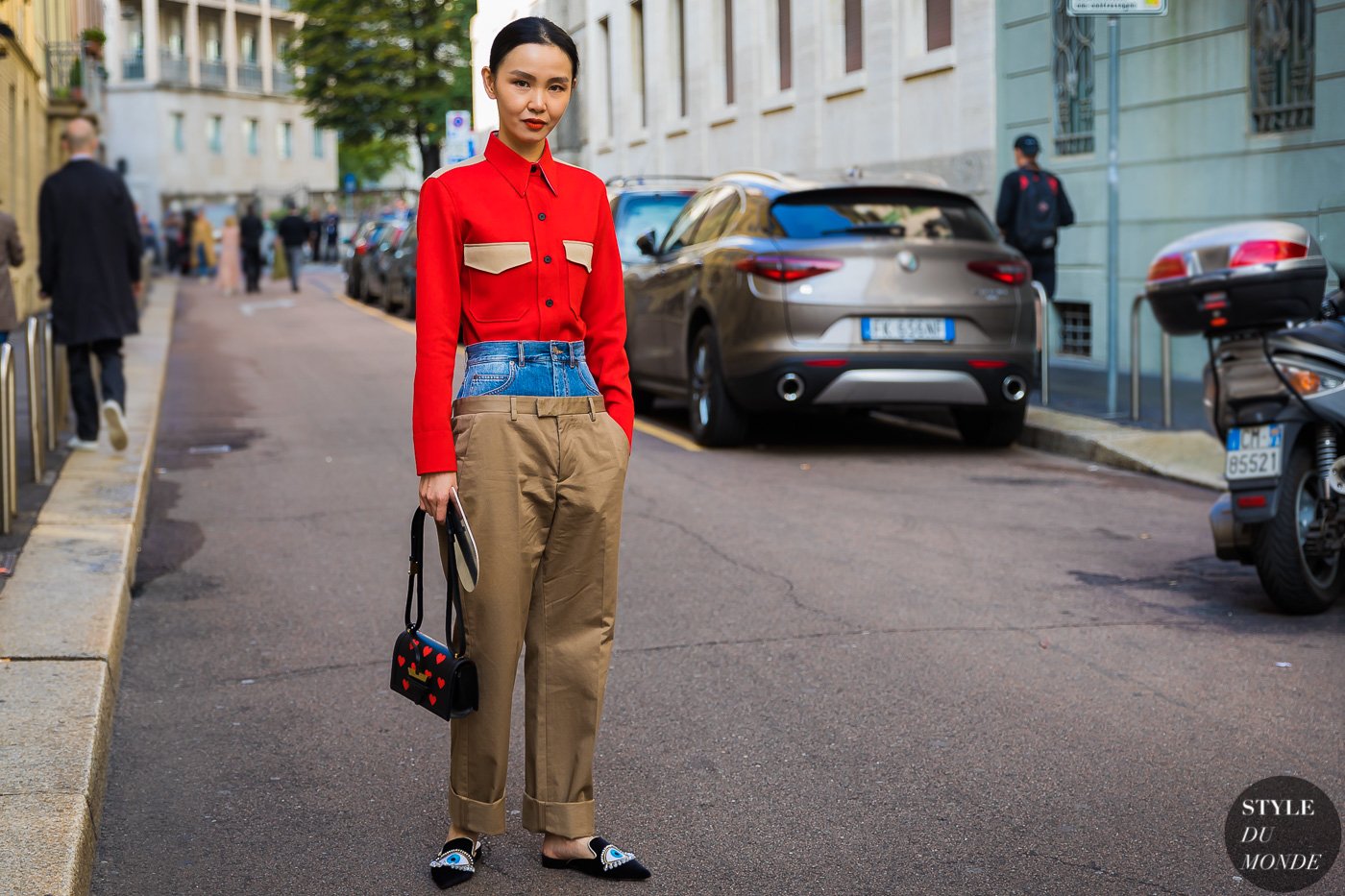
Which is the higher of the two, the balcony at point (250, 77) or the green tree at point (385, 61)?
the balcony at point (250, 77)

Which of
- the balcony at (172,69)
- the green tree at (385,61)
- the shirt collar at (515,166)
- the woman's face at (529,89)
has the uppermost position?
the balcony at (172,69)

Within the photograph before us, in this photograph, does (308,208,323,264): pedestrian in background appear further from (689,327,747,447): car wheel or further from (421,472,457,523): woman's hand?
(421,472,457,523): woman's hand

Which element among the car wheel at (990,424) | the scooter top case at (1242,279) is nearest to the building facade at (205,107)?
the car wheel at (990,424)

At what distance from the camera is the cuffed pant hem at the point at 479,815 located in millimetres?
3838

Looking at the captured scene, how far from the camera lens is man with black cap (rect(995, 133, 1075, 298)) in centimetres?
1428

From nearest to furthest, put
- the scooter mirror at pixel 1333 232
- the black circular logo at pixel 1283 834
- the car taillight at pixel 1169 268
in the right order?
the black circular logo at pixel 1283 834 → the scooter mirror at pixel 1333 232 → the car taillight at pixel 1169 268

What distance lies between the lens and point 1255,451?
20.5 feet

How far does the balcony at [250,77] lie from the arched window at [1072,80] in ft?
225

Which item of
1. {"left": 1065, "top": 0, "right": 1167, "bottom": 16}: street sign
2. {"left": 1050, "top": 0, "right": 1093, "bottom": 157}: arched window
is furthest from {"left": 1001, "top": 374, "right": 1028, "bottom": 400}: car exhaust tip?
{"left": 1050, "top": 0, "right": 1093, "bottom": 157}: arched window

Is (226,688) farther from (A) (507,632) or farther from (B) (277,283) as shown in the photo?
(B) (277,283)

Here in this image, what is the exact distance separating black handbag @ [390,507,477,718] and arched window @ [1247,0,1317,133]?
453 inches

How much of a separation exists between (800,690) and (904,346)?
556cm

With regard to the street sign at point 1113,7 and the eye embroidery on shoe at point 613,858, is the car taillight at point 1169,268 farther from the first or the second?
the street sign at point 1113,7

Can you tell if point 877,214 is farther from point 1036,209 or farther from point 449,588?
point 449,588
